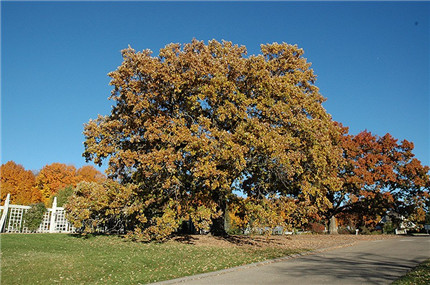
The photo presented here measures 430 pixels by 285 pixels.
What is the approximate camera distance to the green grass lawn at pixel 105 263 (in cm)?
736

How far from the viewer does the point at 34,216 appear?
1948cm

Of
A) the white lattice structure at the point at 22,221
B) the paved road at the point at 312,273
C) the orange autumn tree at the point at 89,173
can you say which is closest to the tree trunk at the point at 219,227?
the paved road at the point at 312,273

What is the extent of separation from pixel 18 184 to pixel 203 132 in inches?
2024

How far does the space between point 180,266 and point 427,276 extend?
254 inches

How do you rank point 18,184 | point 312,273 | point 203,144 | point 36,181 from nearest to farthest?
point 312,273 → point 203,144 → point 18,184 → point 36,181

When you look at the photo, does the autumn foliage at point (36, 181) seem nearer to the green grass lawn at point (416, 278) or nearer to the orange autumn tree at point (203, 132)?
the orange autumn tree at point (203, 132)

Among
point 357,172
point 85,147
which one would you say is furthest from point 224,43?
point 357,172

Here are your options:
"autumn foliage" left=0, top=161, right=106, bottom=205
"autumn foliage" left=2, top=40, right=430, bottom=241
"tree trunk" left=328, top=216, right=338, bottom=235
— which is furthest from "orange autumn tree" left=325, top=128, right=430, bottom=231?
"autumn foliage" left=0, top=161, right=106, bottom=205

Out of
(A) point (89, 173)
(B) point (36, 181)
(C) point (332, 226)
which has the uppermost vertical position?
(A) point (89, 173)

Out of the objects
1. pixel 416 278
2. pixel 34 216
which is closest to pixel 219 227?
pixel 34 216

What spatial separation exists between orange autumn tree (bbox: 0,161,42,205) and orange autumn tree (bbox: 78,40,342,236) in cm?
4323

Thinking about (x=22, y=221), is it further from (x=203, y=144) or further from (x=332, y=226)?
(x=332, y=226)

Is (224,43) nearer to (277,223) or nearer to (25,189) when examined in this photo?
(277,223)

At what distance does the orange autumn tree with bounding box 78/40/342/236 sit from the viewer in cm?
1379
